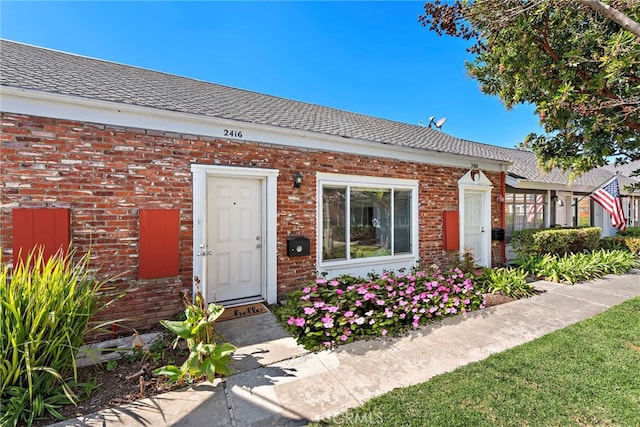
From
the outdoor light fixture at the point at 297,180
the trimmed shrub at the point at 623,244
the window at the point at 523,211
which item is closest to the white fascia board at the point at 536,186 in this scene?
the window at the point at 523,211

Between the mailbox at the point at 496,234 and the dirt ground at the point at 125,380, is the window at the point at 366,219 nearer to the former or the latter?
the mailbox at the point at 496,234

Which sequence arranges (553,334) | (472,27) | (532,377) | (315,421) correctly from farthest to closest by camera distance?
(472,27) < (553,334) < (532,377) < (315,421)

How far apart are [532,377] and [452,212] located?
16.3ft

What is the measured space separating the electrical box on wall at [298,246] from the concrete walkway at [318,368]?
132cm

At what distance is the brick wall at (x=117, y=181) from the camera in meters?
3.56

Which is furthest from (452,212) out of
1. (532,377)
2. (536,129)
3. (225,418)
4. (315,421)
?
(225,418)

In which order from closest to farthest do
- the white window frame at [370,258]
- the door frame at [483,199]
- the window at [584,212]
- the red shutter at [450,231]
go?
1. the white window frame at [370,258]
2. the red shutter at [450,231]
3. the door frame at [483,199]
4. the window at [584,212]

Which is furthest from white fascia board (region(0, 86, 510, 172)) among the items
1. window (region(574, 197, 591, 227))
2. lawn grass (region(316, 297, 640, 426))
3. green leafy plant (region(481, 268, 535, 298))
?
window (region(574, 197, 591, 227))

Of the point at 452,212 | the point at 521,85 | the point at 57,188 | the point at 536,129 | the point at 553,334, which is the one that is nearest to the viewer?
the point at 57,188

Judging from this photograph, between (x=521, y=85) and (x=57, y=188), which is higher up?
(x=521, y=85)

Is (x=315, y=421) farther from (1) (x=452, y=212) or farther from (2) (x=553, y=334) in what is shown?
(1) (x=452, y=212)

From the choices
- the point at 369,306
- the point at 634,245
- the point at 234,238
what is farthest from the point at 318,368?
the point at 634,245

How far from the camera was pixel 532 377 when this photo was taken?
3.04 m

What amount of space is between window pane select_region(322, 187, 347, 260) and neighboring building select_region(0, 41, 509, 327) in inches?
1.3
